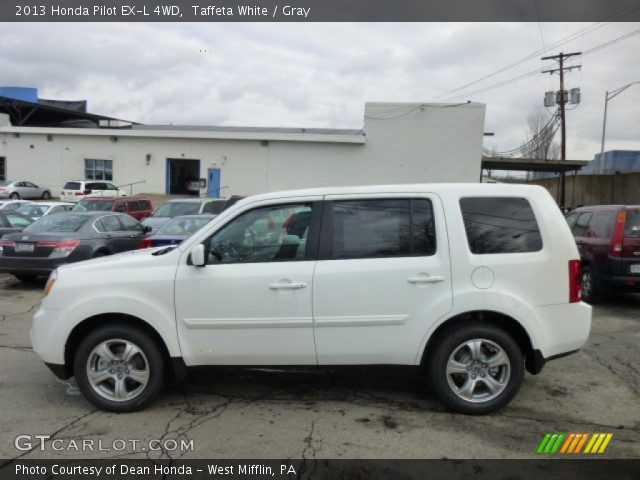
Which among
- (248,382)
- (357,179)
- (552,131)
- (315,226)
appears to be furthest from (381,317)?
(552,131)

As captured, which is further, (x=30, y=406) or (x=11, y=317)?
(x=11, y=317)

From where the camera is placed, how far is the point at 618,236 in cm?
800

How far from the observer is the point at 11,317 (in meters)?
7.64

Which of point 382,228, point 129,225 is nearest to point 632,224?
point 382,228

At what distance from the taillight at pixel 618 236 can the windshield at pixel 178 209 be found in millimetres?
11704

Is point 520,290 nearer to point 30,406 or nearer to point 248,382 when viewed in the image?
point 248,382

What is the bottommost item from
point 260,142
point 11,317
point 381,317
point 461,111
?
point 11,317

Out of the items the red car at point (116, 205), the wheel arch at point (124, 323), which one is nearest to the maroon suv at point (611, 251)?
the wheel arch at point (124, 323)

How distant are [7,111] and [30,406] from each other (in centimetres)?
5204

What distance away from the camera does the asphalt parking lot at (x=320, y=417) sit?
3635 millimetres

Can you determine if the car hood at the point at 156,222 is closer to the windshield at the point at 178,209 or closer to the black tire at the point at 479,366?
the windshield at the point at 178,209

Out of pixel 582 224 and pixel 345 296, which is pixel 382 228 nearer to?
pixel 345 296

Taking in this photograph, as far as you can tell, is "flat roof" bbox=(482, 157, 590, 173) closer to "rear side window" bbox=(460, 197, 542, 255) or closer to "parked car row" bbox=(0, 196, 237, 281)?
"parked car row" bbox=(0, 196, 237, 281)

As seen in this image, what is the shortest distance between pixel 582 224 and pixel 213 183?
29175 millimetres
